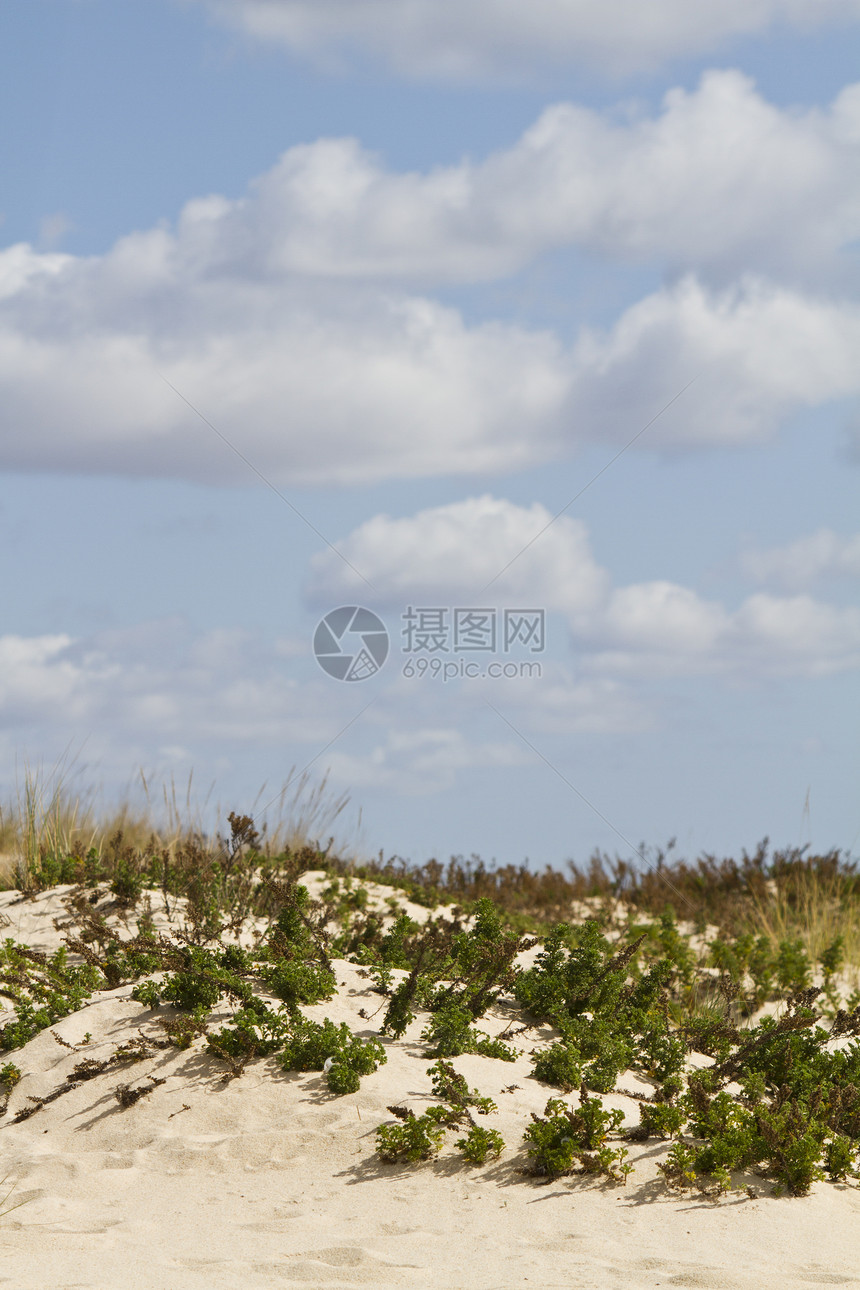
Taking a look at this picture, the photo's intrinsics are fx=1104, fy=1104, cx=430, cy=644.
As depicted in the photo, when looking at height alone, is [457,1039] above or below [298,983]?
below

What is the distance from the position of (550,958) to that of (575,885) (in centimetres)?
656

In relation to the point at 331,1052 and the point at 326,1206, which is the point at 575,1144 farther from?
the point at 331,1052

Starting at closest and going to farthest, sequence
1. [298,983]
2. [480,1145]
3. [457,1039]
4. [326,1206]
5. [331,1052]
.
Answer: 1. [326,1206]
2. [480,1145]
3. [331,1052]
4. [457,1039]
5. [298,983]

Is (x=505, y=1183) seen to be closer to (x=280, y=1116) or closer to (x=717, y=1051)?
(x=280, y=1116)

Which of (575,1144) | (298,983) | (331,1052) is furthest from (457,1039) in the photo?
(575,1144)

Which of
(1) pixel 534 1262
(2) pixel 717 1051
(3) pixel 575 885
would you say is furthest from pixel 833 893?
(1) pixel 534 1262

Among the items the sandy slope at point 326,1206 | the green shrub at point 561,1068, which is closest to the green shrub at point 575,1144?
the sandy slope at point 326,1206

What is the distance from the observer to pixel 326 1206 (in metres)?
4.85

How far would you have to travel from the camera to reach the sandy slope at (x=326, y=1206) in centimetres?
432

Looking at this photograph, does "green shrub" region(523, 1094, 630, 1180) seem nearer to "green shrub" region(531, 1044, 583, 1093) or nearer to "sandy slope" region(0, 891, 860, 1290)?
"sandy slope" region(0, 891, 860, 1290)

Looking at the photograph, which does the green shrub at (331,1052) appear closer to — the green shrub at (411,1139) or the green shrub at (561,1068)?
the green shrub at (411,1139)

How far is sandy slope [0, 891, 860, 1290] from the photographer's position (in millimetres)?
4320

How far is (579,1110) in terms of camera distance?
16.8 feet

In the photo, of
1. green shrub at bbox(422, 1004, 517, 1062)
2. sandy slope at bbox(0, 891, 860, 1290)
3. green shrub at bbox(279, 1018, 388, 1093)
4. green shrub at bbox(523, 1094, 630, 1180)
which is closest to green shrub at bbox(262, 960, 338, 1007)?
green shrub at bbox(279, 1018, 388, 1093)
